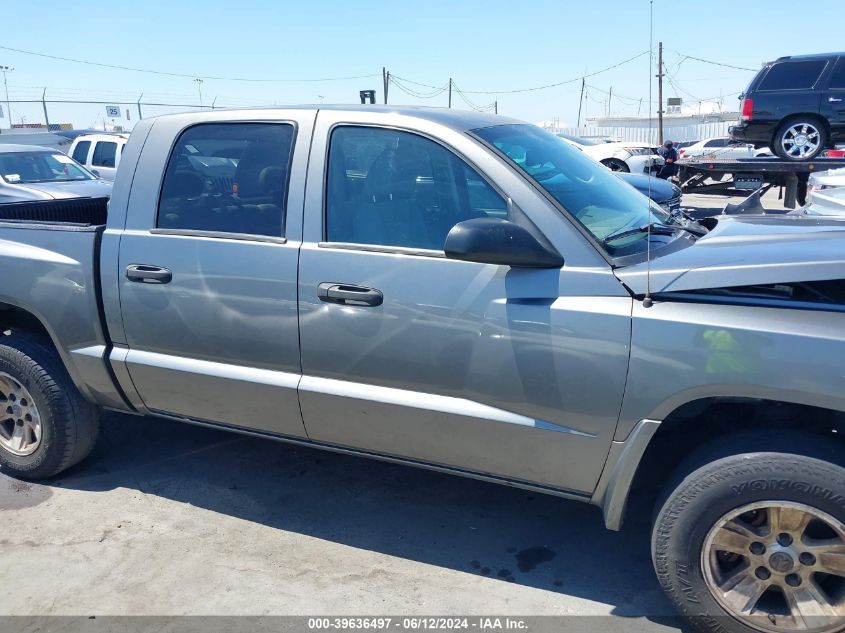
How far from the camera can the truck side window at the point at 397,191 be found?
2906 mm

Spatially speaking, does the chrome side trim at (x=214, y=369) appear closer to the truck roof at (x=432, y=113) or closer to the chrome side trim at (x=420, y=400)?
the chrome side trim at (x=420, y=400)

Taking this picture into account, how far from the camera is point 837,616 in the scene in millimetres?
2449

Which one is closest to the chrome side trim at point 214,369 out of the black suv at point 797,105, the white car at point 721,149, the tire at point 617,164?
the black suv at point 797,105

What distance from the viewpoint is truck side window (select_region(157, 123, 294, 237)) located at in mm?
3188

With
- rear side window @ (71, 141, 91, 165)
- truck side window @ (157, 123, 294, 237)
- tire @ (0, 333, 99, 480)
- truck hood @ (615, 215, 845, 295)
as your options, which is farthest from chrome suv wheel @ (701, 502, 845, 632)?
rear side window @ (71, 141, 91, 165)

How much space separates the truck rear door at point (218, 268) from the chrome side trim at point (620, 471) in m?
1.34

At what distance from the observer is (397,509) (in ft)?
12.0

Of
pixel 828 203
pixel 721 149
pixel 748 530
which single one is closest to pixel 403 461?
pixel 748 530

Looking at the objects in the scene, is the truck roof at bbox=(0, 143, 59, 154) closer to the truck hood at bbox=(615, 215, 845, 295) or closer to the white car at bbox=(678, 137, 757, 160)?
the truck hood at bbox=(615, 215, 845, 295)

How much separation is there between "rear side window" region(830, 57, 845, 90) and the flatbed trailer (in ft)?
4.76

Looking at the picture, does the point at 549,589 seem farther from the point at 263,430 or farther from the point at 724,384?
the point at 263,430

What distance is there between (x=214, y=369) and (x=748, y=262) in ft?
7.43

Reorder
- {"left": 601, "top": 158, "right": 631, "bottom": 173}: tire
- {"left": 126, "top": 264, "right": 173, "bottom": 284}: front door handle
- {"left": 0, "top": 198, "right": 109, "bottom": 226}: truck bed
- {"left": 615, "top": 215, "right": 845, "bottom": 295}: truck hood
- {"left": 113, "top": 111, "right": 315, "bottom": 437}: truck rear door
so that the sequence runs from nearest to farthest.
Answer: {"left": 615, "top": 215, "right": 845, "bottom": 295}: truck hood → {"left": 113, "top": 111, "right": 315, "bottom": 437}: truck rear door → {"left": 126, "top": 264, "right": 173, "bottom": 284}: front door handle → {"left": 0, "top": 198, "right": 109, "bottom": 226}: truck bed → {"left": 601, "top": 158, "right": 631, "bottom": 173}: tire

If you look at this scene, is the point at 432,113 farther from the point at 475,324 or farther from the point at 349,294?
the point at 475,324
